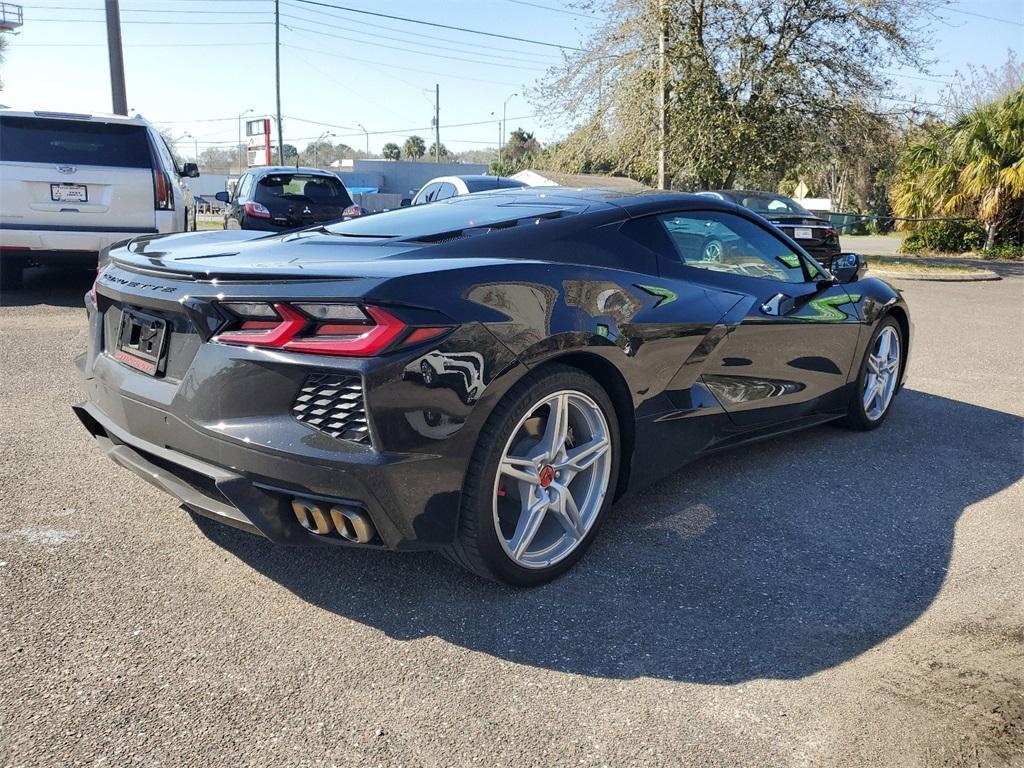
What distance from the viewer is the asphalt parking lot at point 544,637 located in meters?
2.15

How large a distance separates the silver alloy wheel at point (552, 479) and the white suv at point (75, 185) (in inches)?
252

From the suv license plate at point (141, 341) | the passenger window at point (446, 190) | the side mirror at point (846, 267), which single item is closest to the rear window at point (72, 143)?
the passenger window at point (446, 190)

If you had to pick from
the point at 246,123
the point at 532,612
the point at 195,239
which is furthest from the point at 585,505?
the point at 246,123

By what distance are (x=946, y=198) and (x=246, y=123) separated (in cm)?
4399

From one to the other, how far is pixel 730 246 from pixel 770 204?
35.2 feet

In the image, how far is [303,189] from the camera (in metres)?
12.2

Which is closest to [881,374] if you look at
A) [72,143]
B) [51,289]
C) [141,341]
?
[141,341]

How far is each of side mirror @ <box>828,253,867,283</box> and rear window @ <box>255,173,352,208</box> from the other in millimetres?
8784

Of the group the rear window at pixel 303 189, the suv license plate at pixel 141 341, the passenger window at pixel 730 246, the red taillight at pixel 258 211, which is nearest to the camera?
the suv license plate at pixel 141 341

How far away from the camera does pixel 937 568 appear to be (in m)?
3.23

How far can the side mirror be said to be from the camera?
4.61 m

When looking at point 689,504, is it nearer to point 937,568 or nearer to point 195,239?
point 937,568

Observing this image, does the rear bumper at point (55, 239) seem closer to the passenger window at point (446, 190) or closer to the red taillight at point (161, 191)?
the red taillight at point (161, 191)

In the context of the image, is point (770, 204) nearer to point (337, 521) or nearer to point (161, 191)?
point (161, 191)
